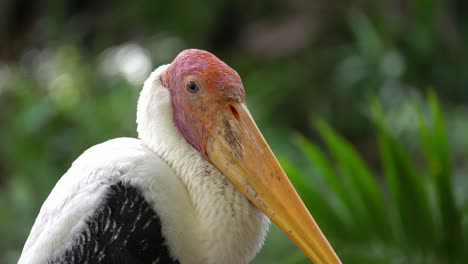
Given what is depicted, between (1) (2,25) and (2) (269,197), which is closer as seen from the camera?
(2) (269,197)

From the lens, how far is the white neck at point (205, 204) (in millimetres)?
2248

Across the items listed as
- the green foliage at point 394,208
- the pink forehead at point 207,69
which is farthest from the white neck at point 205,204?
the green foliage at point 394,208

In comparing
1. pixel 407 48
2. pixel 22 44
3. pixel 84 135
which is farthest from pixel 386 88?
pixel 22 44

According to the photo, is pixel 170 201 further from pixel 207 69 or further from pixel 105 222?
pixel 207 69

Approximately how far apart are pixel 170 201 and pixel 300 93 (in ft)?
15.1

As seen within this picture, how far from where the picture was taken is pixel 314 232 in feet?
7.00

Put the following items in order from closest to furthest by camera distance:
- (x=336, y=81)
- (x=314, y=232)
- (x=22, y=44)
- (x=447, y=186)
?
(x=314, y=232)
(x=447, y=186)
(x=336, y=81)
(x=22, y=44)

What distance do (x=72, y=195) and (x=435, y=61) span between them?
16.0 feet

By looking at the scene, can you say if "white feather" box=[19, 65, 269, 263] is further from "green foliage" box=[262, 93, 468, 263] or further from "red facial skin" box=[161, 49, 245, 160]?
"green foliage" box=[262, 93, 468, 263]

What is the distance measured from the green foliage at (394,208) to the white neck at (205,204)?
0.67m

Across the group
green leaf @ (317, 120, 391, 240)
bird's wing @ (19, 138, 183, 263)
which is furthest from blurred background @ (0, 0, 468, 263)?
bird's wing @ (19, 138, 183, 263)

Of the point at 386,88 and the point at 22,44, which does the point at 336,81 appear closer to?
the point at 386,88

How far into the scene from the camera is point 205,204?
2258 millimetres

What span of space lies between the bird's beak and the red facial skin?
0.02 m
